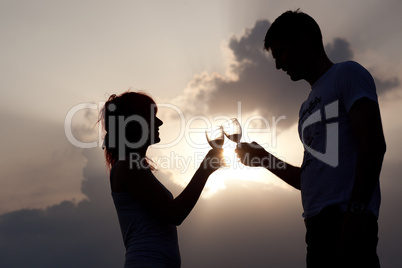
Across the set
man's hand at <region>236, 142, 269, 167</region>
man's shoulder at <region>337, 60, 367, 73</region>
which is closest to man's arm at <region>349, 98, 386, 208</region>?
man's shoulder at <region>337, 60, 367, 73</region>

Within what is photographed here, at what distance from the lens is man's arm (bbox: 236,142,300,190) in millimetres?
4336

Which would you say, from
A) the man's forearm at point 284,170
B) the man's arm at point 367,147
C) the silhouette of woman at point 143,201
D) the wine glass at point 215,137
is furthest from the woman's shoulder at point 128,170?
the man's arm at point 367,147

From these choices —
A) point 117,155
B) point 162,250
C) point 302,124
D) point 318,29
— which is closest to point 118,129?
point 117,155

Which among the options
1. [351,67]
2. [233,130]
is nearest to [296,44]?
[351,67]

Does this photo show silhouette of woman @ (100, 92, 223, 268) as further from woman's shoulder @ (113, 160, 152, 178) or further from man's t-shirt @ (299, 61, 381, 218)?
man's t-shirt @ (299, 61, 381, 218)

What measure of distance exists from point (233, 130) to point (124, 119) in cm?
135

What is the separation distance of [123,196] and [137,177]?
0.24 m

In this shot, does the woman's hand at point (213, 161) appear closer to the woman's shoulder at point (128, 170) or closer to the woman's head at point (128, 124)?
the woman's shoulder at point (128, 170)

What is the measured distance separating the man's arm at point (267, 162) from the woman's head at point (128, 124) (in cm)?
109

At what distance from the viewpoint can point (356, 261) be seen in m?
2.74

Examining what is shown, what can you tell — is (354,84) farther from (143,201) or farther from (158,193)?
(143,201)

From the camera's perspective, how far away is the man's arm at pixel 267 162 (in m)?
4.34

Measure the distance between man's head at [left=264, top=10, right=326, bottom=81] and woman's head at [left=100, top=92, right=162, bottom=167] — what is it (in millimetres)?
1472

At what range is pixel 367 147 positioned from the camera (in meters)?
2.78
